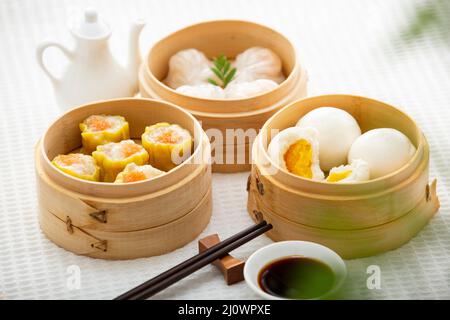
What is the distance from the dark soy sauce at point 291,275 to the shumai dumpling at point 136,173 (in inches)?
17.5

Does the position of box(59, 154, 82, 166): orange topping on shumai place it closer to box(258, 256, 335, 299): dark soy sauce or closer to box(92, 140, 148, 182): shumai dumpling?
box(92, 140, 148, 182): shumai dumpling

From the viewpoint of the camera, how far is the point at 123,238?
171 cm

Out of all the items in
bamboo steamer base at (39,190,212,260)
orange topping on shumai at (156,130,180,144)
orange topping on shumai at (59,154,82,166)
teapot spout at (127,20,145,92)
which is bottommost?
bamboo steamer base at (39,190,212,260)

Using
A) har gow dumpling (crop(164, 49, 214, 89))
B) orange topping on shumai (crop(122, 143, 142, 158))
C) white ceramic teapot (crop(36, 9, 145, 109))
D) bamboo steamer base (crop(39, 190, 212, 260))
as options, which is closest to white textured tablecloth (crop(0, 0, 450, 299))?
bamboo steamer base (crop(39, 190, 212, 260))

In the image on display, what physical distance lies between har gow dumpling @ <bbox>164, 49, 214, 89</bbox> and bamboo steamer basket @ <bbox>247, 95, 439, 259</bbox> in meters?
0.54

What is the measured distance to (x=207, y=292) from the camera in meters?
1.64

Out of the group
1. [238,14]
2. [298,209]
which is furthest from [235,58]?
[298,209]

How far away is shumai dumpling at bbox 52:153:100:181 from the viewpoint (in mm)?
1775

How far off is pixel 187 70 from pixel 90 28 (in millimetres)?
379

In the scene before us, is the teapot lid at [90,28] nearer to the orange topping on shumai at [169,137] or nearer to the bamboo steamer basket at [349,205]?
the orange topping on shumai at [169,137]

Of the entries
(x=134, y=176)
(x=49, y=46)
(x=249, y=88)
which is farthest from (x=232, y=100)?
(x=49, y=46)
